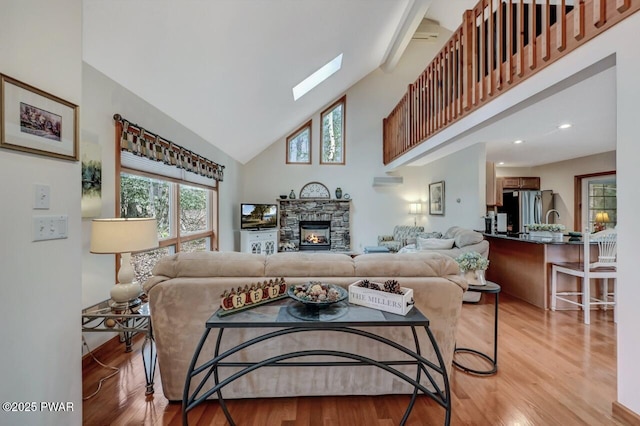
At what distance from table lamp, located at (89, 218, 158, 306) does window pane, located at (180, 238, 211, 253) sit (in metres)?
1.82

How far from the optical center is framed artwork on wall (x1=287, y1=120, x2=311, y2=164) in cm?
697

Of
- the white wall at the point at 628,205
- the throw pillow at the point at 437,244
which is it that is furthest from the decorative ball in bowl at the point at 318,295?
the throw pillow at the point at 437,244

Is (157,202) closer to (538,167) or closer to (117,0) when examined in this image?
(117,0)

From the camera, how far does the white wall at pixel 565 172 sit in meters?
5.29

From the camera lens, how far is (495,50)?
9.39 ft

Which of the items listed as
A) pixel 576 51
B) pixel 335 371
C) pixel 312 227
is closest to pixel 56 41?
pixel 335 371

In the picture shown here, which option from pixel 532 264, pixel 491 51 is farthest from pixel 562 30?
pixel 532 264

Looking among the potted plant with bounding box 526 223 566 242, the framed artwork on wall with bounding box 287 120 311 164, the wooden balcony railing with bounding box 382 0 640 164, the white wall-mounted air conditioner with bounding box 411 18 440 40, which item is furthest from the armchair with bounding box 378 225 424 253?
the white wall-mounted air conditioner with bounding box 411 18 440 40

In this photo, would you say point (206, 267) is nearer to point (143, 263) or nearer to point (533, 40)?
point (143, 263)

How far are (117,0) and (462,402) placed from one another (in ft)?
11.3

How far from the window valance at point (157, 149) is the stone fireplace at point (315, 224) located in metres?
2.85

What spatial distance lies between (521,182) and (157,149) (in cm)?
749

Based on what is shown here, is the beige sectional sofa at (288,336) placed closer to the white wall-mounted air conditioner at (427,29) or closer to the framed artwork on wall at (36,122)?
the framed artwork on wall at (36,122)

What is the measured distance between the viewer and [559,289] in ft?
11.6
